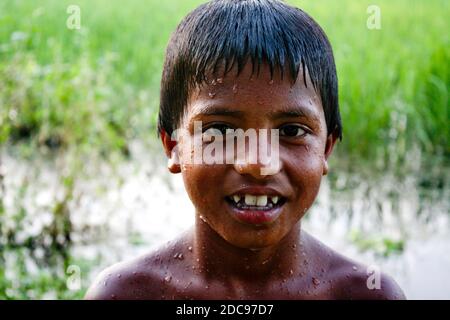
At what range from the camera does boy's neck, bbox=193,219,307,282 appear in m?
1.99

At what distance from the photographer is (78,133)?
3816mm

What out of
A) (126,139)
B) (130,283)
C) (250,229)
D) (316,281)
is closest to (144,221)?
(126,139)

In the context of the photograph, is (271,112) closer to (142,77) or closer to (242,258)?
(242,258)

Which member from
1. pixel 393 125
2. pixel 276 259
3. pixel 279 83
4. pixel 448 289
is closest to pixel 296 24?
pixel 279 83

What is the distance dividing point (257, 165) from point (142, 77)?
13.7 feet

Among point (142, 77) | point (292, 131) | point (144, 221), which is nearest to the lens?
point (292, 131)

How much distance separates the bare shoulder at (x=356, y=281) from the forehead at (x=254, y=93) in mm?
509

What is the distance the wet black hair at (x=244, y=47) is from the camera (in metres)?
1.75

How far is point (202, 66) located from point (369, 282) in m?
0.76

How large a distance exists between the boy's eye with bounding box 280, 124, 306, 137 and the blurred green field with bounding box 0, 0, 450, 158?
75.6 inches

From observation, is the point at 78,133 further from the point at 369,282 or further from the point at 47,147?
the point at 369,282

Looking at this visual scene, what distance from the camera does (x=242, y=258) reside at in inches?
78.4

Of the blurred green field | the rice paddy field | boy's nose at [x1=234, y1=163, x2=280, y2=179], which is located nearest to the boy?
boy's nose at [x1=234, y1=163, x2=280, y2=179]

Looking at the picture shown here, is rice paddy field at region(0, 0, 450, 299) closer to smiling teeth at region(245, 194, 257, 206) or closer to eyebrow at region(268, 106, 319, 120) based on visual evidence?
smiling teeth at region(245, 194, 257, 206)
